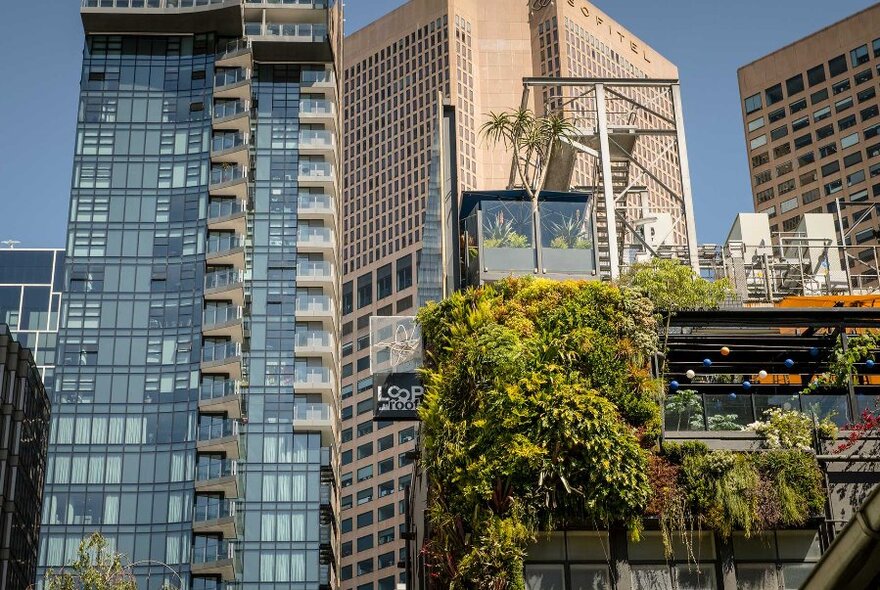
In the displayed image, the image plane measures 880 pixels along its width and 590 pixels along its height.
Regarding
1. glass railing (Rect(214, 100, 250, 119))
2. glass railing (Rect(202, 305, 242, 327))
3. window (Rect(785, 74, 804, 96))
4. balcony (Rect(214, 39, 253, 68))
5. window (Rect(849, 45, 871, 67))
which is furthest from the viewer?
window (Rect(785, 74, 804, 96))

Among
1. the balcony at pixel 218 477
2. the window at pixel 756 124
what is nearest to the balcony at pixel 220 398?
the balcony at pixel 218 477

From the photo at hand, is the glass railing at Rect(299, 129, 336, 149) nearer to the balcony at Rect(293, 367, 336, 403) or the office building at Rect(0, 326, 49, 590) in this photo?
the balcony at Rect(293, 367, 336, 403)

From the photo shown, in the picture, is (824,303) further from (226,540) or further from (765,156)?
(765,156)

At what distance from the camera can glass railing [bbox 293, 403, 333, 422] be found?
296 feet

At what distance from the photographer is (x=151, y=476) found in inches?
3371

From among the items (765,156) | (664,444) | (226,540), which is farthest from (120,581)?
(765,156)

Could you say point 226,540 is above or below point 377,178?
below

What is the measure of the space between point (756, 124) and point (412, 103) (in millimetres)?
51237

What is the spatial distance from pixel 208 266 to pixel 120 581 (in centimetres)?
5488

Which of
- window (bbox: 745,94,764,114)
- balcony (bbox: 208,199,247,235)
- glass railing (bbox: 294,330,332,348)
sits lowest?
glass railing (bbox: 294,330,332,348)

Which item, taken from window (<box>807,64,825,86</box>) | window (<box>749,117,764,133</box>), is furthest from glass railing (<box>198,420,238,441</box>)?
window (<box>807,64,825,86</box>)

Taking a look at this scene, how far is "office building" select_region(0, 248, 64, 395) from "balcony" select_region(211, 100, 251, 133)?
9062cm

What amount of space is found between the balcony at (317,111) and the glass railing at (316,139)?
0.83m

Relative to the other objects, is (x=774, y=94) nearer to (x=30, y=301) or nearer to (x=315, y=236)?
(x=315, y=236)
